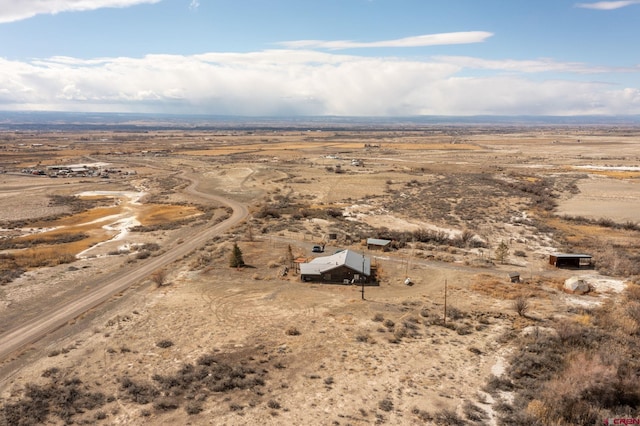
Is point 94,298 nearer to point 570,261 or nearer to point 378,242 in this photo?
point 378,242

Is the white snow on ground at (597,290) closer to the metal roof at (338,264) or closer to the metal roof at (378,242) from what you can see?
the metal roof at (338,264)

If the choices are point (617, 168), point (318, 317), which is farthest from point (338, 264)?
point (617, 168)

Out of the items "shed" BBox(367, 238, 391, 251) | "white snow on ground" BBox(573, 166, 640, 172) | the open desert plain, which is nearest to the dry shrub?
the open desert plain

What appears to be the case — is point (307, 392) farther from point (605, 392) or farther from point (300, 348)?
point (605, 392)

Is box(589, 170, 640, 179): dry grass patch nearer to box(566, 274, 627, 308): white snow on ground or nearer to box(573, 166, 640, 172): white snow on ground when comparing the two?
box(573, 166, 640, 172): white snow on ground

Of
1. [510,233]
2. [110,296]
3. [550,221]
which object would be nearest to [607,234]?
[550,221]

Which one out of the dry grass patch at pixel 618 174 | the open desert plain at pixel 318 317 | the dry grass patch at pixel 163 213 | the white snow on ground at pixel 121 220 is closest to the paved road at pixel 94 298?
the open desert plain at pixel 318 317
